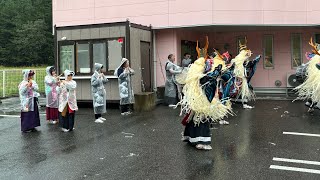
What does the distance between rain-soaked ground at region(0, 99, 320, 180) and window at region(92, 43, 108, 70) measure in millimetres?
2999

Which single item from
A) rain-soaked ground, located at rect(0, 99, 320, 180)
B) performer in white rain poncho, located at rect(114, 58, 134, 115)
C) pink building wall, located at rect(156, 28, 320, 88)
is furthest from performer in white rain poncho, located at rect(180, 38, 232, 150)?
pink building wall, located at rect(156, 28, 320, 88)

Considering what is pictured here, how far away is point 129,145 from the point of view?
7.56 metres

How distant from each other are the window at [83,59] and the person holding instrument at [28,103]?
3923 millimetres

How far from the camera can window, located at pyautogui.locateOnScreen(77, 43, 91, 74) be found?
13430 mm

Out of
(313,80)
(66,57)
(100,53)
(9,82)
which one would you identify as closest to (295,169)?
(313,80)

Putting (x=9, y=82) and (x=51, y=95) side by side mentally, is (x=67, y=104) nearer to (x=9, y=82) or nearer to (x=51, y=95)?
(x=51, y=95)

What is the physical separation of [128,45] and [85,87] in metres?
2.33

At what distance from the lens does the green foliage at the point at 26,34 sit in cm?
5672

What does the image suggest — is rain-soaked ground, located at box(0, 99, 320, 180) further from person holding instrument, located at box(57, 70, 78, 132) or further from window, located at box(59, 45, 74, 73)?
window, located at box(59, 45, 74, 73)

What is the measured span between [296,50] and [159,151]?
1118 centimetres

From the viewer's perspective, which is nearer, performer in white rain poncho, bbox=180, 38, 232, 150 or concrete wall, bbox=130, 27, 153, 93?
performer in white rain poncho, bbox=180, 38, 232, 150

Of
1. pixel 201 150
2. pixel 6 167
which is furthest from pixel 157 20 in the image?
pixel 6 167

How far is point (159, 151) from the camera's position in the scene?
276 inches

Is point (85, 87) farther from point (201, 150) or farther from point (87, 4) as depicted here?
point (201, 150)
